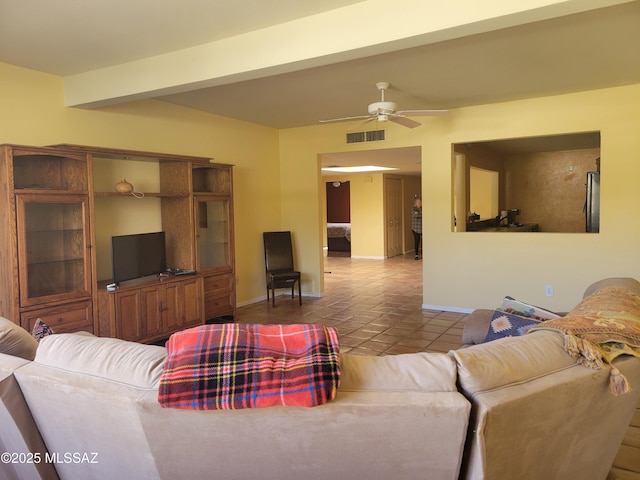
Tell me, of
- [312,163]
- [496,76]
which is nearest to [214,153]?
[312,163]

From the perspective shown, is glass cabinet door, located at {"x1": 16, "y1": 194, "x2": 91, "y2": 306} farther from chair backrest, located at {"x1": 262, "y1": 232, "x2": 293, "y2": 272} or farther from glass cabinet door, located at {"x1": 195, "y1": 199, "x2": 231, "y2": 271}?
chair backrest, located at {"x1": 262, "y1": 232, "x2": 293, "y2": 272}

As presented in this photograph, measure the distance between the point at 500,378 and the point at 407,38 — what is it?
196cm

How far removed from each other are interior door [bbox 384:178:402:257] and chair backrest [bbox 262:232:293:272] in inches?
203

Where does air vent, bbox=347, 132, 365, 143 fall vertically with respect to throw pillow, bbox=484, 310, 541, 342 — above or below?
above

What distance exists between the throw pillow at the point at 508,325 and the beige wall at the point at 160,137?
12.0 feet

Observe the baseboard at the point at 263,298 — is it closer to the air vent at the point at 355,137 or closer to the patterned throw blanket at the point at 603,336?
the air vent at the point at 355,137

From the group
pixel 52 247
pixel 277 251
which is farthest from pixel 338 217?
pixel 52 247

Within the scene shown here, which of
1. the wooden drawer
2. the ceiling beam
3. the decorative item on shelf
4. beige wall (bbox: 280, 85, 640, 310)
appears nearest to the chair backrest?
beige wall (bbox: 280, 85, 640, 310)

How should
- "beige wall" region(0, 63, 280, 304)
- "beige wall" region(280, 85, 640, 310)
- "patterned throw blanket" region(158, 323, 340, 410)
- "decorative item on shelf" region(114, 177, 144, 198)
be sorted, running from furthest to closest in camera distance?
"beige wall" region(280, 85, 640, 310) → "decorative item on shelf" region(114, 177, 144, 198) → "beige wall" region(0, 63, 280, 304) → "patterned throw blanket" region(158, 323, 340, 410)

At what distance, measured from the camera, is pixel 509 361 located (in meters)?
1.44

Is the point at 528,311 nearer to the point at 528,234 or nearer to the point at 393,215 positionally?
the point at 528,234

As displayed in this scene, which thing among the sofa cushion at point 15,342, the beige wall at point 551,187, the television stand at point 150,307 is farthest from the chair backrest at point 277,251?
the beige wall at point 551,187

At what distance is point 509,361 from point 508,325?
100 centimetres

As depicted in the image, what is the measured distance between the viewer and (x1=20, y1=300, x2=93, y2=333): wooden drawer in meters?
3.47
